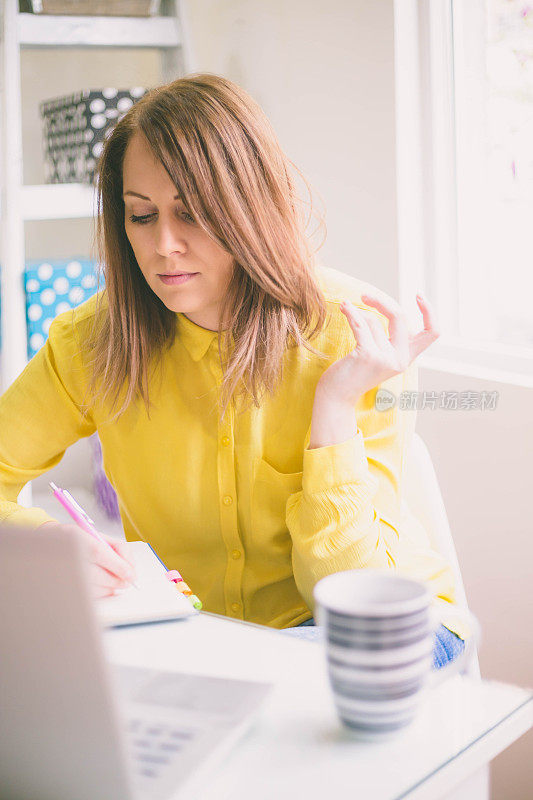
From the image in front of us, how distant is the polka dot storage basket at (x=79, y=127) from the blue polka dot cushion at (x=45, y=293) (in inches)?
8.3

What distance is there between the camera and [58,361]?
1294mm

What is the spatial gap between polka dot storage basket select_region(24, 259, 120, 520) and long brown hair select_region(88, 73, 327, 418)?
735mm

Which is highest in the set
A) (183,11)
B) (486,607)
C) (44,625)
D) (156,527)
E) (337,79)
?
(183,11)

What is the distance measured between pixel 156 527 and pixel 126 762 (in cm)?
75

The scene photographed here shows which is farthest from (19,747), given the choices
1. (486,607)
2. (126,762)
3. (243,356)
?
(486,607)

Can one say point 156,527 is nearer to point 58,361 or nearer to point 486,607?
point 58,361

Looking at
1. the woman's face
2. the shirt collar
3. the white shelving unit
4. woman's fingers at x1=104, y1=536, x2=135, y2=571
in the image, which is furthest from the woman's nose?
the white shelving unit

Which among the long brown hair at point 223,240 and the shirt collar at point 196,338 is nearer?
the long brown hair at point 223,240

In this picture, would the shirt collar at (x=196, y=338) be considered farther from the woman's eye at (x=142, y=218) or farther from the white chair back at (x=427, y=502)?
the white chair back at (x=427, y=502)

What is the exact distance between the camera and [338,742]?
1.91 ft

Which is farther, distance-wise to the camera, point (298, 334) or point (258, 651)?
point (298, 334)

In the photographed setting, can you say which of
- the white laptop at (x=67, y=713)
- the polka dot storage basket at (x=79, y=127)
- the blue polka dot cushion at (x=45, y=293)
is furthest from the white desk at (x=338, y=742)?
the polka dot storage basket at (x=79, y=127)

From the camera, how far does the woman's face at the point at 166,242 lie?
111 centimetres

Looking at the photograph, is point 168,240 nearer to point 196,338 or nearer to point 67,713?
point 196,338
